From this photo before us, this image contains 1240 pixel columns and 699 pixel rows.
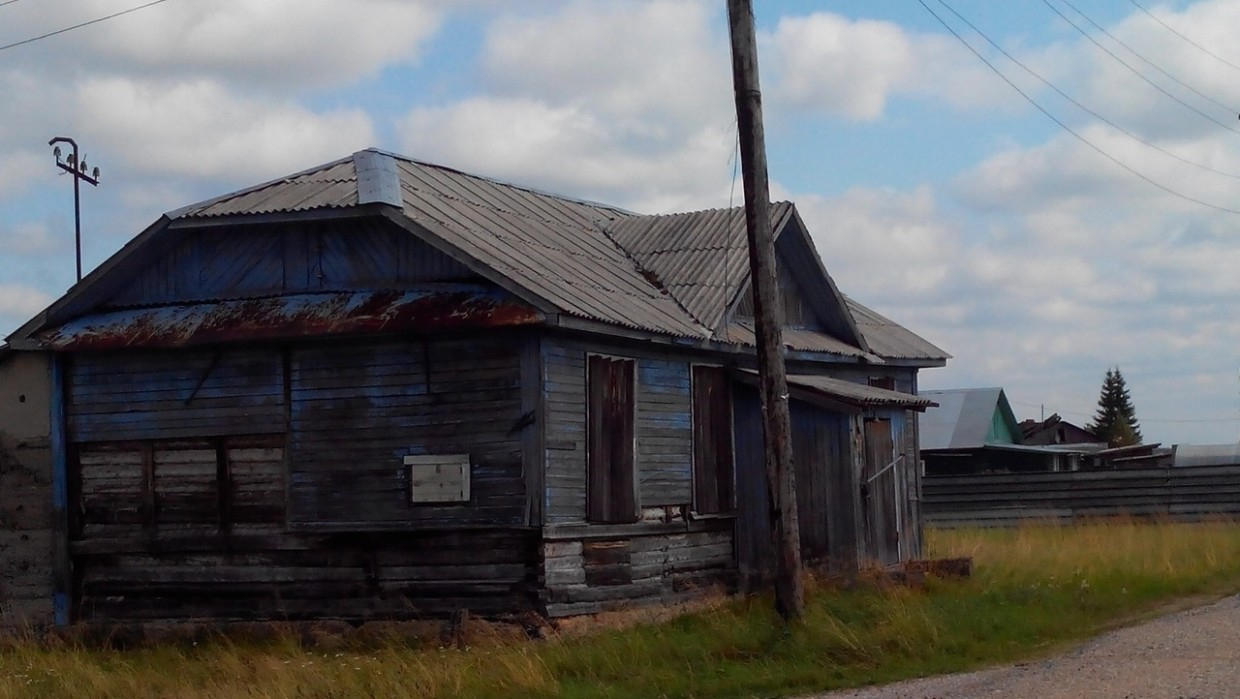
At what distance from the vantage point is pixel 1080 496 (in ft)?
95.1

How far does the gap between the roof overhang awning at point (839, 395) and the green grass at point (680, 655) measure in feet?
7.38

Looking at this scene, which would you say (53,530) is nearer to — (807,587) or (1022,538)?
(807,587)

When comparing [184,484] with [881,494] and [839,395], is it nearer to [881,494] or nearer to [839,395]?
[839,395]

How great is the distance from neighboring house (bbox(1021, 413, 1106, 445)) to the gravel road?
3818cm

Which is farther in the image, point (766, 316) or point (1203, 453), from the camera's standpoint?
point (1203, 453)

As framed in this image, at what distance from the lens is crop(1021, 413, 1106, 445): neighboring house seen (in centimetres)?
5169

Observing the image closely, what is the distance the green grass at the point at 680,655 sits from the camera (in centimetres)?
1209

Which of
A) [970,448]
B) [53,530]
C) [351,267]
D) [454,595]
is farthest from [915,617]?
[970,448]

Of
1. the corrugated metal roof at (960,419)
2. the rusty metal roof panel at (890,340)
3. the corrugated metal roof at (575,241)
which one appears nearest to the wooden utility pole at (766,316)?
the corrugated metal roof at (575,241)

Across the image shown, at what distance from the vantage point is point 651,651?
13.1 m

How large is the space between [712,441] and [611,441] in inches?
88.4

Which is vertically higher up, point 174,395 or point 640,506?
point 174,395

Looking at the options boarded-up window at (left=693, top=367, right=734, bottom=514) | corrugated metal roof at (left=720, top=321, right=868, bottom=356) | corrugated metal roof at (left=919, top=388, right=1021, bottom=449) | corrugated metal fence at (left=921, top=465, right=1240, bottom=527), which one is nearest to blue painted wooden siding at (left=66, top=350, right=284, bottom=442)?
boarded-up window at (left=693, top=367, right=734, bottom=514)

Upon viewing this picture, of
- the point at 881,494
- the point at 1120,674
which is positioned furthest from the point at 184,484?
the point at 1120,674
